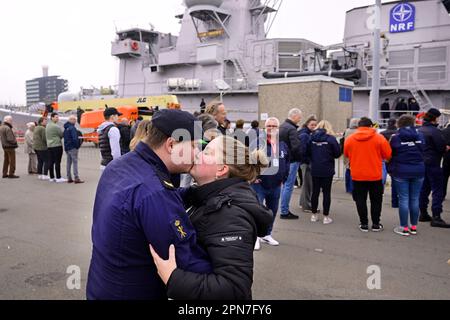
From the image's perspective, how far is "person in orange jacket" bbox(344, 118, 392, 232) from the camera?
19.7 ft

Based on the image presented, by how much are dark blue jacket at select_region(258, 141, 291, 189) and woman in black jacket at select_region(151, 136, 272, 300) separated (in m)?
3.29

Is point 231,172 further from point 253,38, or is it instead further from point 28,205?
point 253,38

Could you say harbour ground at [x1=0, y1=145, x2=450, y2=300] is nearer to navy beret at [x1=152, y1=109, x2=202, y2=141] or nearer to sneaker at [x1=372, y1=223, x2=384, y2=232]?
sneaker at [x1=372, y1=223, x2=384, y2=232]

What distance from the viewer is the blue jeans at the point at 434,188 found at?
656 cm

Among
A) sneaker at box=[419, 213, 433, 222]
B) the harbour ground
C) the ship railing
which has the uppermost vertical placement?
the ship railing

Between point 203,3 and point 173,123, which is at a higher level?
point 203,3

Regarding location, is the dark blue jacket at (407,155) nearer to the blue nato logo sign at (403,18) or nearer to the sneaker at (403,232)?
the sneaker at (403,232)

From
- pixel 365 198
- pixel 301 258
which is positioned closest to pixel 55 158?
pixel 301 258

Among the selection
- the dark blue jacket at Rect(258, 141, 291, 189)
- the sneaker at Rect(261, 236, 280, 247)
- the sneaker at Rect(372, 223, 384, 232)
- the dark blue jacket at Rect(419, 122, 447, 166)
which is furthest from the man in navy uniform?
the dark blue jacket at Rect(419, 122, 447, 166)

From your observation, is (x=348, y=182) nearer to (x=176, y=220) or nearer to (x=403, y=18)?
(x=176, y=220)

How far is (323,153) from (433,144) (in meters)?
1.97

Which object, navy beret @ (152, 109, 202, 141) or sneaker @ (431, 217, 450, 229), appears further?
sneaker @ (431, 217, 450, 229)

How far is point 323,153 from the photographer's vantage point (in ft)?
21.7

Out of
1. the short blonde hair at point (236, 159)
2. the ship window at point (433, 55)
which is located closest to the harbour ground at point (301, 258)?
the short blonde hair at point (236, 159)
